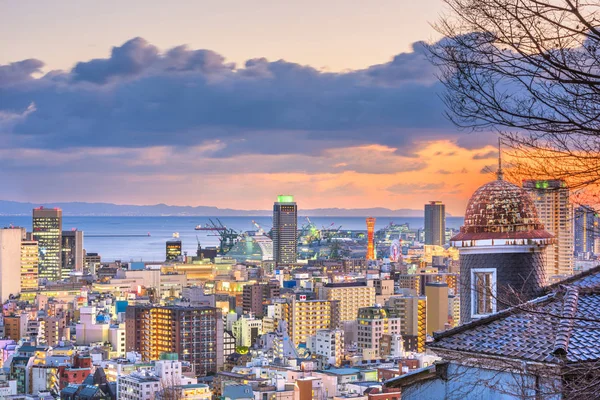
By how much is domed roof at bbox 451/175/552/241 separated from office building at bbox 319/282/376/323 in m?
37.9

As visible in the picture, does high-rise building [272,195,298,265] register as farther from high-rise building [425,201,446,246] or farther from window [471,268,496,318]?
window [471,268,496,318]

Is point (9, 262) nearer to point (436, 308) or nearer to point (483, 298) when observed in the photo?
point (436, 308)

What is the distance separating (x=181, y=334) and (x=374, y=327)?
6738mm

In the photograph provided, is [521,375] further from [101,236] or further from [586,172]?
[101,236]

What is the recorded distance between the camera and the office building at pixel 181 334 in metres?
35.0

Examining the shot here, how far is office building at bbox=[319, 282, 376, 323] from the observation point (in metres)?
44.9

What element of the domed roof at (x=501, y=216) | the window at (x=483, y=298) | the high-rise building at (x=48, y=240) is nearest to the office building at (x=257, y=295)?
the high-rise building at (x=48, y=240)

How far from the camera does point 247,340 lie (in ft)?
128

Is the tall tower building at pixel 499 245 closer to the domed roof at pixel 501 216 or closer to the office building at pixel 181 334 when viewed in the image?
the domed roof at pixel 501 216

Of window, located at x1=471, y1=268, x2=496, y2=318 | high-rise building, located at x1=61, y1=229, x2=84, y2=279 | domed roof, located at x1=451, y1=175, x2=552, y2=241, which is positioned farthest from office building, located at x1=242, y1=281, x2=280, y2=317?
window, located at x1=471, y1=268, x2=496, y2=318

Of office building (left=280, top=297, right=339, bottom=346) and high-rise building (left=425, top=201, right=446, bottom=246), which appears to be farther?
high-rise building (left=425, top=201, right=446, bottom=246)

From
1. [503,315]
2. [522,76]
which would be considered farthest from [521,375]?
[522,76]

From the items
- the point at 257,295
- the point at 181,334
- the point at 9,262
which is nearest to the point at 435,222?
the point at 9,262

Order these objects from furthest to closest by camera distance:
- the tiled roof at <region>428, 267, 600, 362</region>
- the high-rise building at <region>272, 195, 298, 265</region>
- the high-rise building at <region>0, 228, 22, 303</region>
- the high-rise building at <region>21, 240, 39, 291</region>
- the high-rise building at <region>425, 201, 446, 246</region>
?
the high-rise building at <region>272, 195, 298, 265</region> < the high-rise building at <region>425, 201, 446, 246</region> < the high-rise building at <region>21, 240, 39, 291</region> < the high-rise building at <region>0, 228, 22, 303</region> < the tiled roof at <region>428, 267, 600, 362</region>
